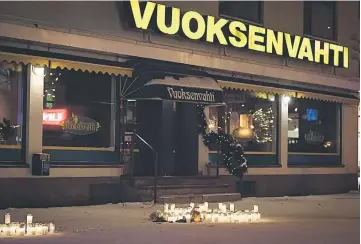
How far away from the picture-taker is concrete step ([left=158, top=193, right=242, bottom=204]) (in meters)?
16.9

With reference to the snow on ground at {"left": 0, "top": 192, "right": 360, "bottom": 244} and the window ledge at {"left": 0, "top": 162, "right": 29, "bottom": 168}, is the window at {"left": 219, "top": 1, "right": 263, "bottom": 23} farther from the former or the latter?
the window ledge at {"left": 0, "top": 162, "right": 29, "bottom": 168}

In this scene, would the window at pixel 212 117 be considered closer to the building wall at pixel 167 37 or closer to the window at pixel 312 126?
the building wall at pixel 167 37

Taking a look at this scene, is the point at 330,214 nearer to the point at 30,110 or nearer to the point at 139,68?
the point at 139,68

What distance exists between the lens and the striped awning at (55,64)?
48.2 feet

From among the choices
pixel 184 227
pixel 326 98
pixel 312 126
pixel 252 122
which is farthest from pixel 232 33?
pixel 184 227

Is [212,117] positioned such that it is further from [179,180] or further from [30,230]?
[30,230]

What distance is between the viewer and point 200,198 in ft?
58.3

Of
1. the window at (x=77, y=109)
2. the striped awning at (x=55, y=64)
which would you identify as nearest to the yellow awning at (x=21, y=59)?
the striped awning at (x=55, y=64)

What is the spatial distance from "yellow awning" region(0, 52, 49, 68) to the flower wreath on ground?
5967 millimetres

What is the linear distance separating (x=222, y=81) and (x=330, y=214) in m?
5.46

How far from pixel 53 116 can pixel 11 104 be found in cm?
111

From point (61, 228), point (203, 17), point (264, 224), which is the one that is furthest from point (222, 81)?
point (61, 228)

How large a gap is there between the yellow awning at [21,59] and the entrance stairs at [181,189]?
3.90 metres

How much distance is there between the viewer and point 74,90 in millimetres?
16812
